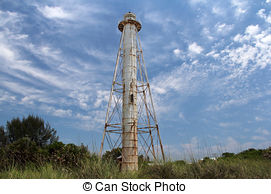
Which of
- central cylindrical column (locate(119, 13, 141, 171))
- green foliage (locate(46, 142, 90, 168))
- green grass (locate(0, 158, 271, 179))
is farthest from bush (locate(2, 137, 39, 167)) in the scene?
green grass (locate(0, 158, 271, 179))

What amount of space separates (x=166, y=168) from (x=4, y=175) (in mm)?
6589

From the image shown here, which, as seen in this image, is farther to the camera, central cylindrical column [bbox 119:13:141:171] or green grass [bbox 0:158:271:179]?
central cylindrical column [bbox 119:13:141:171]

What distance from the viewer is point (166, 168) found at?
30.4ft

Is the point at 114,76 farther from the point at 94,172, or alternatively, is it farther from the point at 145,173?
the point at 94,172

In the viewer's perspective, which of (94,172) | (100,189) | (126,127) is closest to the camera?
(100,189)

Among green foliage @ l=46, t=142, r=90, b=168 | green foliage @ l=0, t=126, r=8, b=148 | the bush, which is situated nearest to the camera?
green foliage @ l=46, t=142, r=90, b=168

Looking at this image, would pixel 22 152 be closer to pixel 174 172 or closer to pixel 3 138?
pixel 174 172

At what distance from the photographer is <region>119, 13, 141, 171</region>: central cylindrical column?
1545 centimetres

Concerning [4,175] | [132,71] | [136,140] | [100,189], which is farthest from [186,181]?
[132,71]

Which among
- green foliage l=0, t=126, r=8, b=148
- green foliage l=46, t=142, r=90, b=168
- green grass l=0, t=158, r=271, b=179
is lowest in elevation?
green grass l=0, t=158, r=271, b=179

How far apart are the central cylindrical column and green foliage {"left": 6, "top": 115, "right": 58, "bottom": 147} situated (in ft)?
64.2

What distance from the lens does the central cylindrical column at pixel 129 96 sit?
15.4 metres

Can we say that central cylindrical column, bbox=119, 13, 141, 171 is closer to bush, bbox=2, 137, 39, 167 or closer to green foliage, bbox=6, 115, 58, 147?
bush, bbox=2, 137, 39, 167

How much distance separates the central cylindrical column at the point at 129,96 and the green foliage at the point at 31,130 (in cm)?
1957
